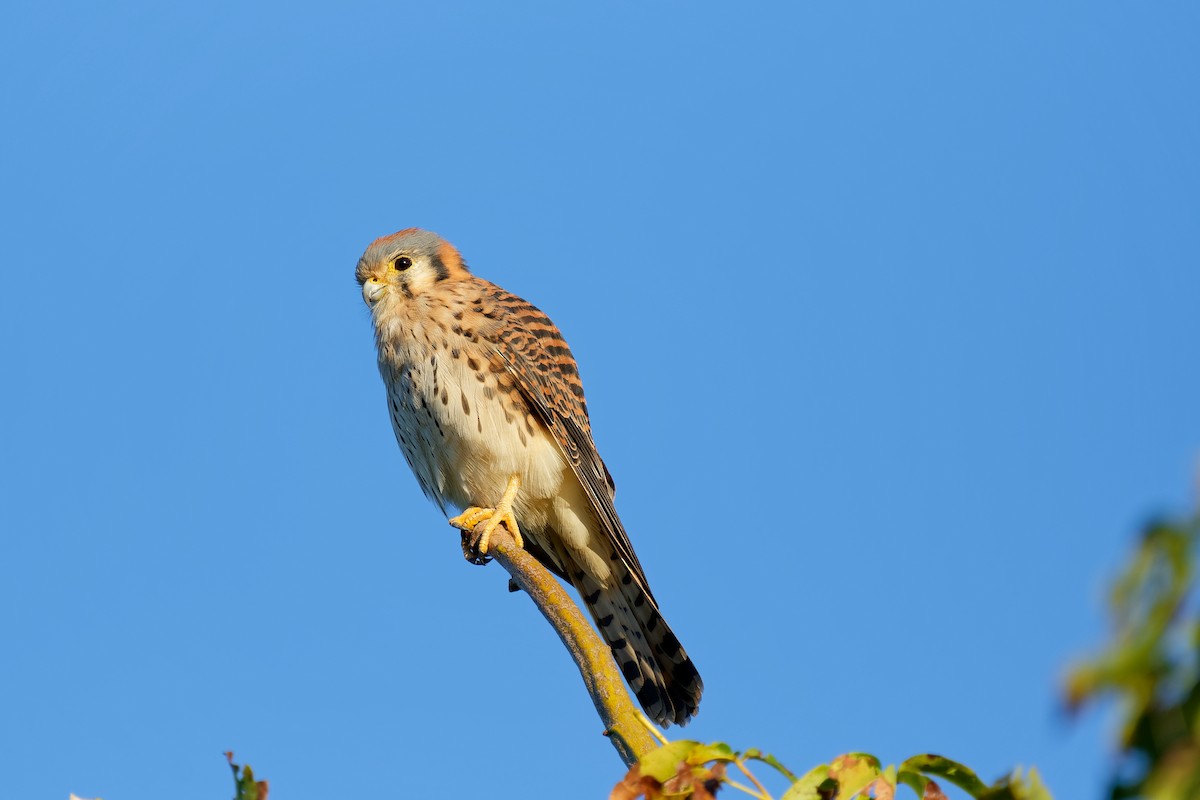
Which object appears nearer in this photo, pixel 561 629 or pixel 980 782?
pixel 980 782

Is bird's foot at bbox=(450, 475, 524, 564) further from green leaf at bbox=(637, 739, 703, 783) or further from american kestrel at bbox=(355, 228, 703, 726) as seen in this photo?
green leaf at bbox=(637, 739, 703, 783)

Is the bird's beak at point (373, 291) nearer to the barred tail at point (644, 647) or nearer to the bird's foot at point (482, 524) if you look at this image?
the bird's foot at point (482, 524)

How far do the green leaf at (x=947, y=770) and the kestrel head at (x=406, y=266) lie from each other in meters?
4.04

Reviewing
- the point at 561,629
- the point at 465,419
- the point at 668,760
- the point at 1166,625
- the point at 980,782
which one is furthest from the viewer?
the point at 465,419

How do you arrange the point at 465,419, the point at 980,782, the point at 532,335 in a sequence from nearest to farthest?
the point at 980,782, the point at 465,419, the point at 532,335

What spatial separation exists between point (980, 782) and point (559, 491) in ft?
12.1

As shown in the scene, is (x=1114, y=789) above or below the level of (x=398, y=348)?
below

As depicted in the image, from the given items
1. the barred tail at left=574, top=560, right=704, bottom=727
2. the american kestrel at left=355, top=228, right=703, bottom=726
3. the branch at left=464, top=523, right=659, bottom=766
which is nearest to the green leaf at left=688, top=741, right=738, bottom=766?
the branch at left=464, top=523, right=659, bottom=766

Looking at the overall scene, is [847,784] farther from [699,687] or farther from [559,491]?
[559,491]

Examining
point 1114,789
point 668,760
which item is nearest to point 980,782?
point 668,760

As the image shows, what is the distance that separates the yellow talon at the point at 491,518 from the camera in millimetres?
4414

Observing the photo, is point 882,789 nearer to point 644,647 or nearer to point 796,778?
point 796,778

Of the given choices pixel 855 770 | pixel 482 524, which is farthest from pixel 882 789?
pixel 482 524

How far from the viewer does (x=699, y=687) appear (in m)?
4.13
